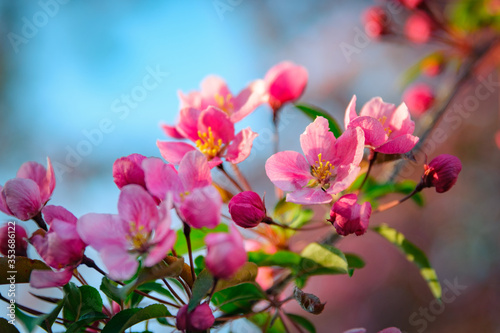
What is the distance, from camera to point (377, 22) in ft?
6.77

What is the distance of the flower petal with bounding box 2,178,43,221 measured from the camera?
0.86m

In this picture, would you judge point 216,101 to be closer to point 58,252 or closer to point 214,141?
point 214,141

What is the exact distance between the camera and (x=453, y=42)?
1.96 metres

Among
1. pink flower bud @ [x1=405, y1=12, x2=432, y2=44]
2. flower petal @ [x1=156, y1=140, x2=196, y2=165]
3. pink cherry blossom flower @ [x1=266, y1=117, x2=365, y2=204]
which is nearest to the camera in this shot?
pink cherry blossom flower @ [x1=266, y1=117, x2=365, y2=204]

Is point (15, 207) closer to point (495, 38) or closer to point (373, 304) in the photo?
point (495, 38)

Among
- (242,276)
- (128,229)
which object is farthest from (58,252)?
(242,276)

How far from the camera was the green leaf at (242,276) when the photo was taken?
0.84m

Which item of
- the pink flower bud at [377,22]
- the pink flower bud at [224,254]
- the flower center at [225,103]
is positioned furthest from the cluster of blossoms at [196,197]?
the pink flower bud at [377,22]

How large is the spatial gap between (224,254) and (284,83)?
746 millimetres

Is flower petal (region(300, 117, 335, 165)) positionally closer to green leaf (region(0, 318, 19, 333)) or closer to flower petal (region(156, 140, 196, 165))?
flower petal (region(156, 140, 196, 165))

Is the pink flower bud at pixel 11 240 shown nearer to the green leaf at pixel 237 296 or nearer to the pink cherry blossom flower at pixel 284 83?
the green leaf at pixel 237 296

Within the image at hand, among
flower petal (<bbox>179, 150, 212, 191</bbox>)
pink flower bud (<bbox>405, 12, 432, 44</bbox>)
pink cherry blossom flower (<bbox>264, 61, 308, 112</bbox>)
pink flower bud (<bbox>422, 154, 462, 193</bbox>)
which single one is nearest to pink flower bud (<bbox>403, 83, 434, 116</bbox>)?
pink flower bud (<bbox>405, 12, 432, 44</bbox>)

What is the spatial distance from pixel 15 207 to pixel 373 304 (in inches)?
133

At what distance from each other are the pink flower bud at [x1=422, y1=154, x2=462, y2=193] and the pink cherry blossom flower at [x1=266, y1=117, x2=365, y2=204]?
0.19 m
